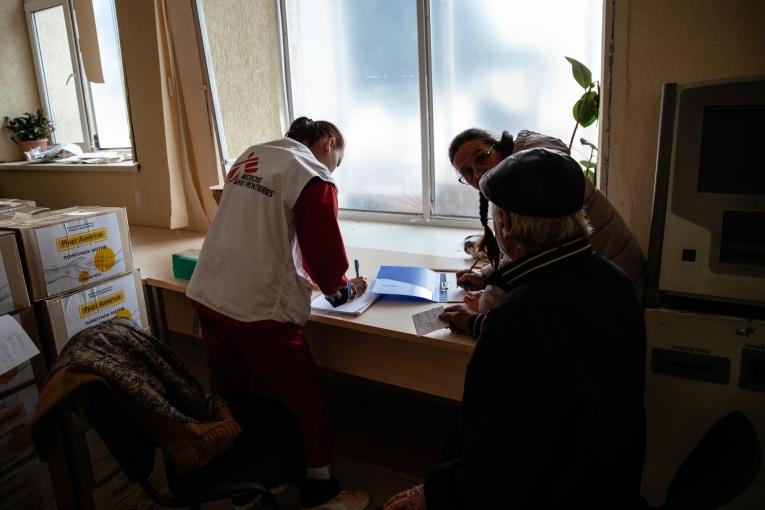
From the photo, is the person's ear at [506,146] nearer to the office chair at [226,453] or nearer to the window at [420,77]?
the window at [420,77]

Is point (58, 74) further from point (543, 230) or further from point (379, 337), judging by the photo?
point (543, 230)

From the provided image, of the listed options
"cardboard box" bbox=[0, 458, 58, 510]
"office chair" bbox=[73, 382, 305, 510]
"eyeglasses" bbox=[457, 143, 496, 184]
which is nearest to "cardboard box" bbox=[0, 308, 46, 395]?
"cardboard box" bbox=[0, 458, 58, 510]

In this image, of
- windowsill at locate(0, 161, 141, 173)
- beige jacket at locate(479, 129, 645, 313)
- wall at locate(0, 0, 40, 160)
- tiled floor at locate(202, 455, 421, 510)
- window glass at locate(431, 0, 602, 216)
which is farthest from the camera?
wall at locate(0, 0, 40, 160)

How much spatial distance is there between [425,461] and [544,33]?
1.76 m

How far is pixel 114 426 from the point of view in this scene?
1101mm

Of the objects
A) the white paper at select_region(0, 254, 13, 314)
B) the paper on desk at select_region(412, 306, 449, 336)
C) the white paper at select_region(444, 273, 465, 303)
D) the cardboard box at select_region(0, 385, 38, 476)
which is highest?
the white paper at select_region(0, 254, 13, 314)

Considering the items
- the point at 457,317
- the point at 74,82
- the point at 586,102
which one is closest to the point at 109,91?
the point at 74,82

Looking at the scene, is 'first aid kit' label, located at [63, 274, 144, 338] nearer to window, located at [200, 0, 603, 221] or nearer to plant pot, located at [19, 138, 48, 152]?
window, located at [200, 0, 603, 221]

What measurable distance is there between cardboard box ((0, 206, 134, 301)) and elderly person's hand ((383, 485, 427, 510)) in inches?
51.2

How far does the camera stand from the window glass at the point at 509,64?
215 centimetres

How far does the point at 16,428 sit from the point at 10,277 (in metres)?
0.46

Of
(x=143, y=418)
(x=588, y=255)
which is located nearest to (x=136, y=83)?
(x=143, y=418)

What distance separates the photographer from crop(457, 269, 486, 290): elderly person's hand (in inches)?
67.9

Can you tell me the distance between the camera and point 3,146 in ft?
13.3
